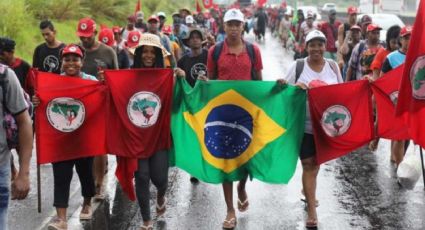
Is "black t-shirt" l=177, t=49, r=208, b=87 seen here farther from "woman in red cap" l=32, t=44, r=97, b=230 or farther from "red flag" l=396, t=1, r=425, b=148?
"red flag" l=396, t=1, r=425, b=148

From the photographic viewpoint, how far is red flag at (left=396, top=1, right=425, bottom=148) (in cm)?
551

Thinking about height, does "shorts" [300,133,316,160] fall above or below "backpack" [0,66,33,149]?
below

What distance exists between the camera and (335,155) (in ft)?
22.3

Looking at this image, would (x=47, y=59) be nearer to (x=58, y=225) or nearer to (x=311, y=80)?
(x=58, y=225)

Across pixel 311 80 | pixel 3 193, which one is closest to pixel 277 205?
pixel 311 80

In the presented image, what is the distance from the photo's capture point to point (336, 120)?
22.5 ft

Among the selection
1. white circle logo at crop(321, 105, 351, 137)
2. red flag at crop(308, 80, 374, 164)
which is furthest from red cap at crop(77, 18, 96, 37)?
white circle logo at crop(321, 105, 351, 137)

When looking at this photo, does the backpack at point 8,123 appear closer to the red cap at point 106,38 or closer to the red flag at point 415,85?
the red flag at point 415,85

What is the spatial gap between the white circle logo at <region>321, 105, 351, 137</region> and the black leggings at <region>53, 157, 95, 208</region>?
7.68 ft

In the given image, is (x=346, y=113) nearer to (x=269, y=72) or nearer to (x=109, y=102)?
(x=109, y=102)

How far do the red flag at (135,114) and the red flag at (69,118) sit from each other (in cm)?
17

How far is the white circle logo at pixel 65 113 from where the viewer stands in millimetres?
6637

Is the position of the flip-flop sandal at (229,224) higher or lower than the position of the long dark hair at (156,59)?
lower

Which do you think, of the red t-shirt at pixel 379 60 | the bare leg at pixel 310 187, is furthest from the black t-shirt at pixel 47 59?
the red t-shirt at pixel 379 60
